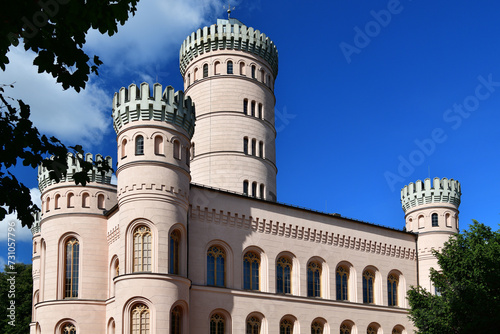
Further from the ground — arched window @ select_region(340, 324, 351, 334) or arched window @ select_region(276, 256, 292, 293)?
arched window @ select_region(276, 256, 292, 293)

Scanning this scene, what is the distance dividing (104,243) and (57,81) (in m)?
29.8

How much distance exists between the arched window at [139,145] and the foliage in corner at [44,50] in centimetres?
2229

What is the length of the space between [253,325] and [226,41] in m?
23.8

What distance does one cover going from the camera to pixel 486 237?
136 ft

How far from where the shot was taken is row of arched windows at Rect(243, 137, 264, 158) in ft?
162

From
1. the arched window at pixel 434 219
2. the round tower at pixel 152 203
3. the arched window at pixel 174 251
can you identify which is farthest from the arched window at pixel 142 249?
the arched window at pixel 434 219

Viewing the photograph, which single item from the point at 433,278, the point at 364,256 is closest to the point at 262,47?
the point at 364,256

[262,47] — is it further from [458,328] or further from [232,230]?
[458,328]

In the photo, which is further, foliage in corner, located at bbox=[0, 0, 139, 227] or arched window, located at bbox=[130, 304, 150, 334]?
arched window, located at bbox=[130, 304, 150, 334]

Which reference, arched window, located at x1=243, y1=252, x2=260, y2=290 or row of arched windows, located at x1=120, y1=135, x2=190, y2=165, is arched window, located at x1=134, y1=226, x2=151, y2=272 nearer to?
row of arched windows, located at x1=120, y1=135, x2=190, y2=165

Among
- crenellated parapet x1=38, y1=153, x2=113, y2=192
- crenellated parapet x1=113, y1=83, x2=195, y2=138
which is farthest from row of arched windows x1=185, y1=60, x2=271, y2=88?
crenellated parapet x1=113, y1=83, x2=195, y2=138

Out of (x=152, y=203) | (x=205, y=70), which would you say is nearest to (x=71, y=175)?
(x=152, y=203)

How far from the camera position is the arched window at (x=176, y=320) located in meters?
33.8

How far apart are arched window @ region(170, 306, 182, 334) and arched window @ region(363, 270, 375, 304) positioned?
1685 centimetres
